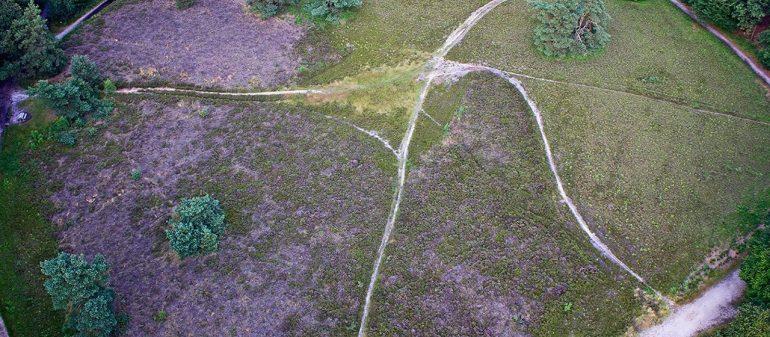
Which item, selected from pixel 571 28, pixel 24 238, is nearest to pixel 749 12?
pixel 571 28

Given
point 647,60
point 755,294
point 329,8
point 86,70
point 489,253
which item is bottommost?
point 489,253

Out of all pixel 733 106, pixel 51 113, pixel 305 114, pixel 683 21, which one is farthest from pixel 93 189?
pixel 683 21

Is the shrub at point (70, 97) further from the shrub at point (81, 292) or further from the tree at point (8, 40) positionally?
the shrub at point (81, 292)

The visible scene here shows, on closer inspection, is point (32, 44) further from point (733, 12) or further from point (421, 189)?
point (733, 12)

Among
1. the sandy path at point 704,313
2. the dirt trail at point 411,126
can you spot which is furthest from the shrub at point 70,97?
the sandy path at point 704,313

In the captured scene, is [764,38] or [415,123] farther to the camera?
[764,38]

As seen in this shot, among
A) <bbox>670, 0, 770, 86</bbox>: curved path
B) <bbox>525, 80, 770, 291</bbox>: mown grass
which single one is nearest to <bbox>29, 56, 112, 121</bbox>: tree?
<bbox>525, 80, 770, 291</bbox>: mown grass

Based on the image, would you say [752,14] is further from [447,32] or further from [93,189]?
[93,189]
